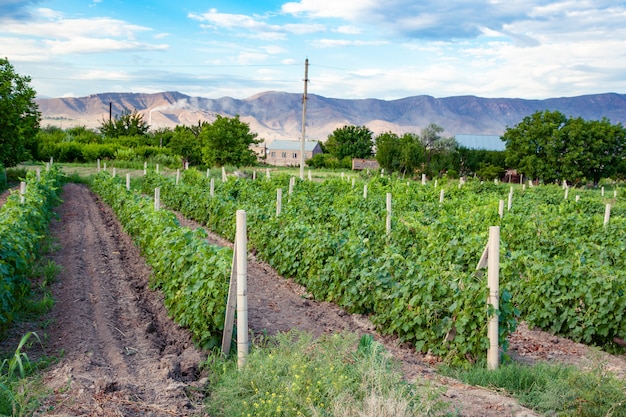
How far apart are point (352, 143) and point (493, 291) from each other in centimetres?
9466

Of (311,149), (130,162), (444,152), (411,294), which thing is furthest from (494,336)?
(311,149)

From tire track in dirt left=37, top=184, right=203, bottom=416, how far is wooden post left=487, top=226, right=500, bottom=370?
338 centimetres

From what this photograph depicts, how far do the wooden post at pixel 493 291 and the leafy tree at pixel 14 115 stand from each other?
30225 mm

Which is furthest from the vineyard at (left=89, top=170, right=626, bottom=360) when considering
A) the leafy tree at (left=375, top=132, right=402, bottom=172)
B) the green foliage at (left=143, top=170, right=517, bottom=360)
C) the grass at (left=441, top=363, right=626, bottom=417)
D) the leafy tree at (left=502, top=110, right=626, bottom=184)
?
the leafy tree at (left=502, top=110, right=626, bottom=184)

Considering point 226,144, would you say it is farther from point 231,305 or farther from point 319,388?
point 319,388

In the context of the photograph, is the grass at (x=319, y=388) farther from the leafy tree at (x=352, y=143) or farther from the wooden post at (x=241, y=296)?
the leafy tree at (x=352, y=143)

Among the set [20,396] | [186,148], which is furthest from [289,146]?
[20,396]

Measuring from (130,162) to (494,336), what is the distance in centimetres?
4958

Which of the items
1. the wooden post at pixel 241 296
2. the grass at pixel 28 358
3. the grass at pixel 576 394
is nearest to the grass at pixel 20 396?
the grass at pixel 28 358

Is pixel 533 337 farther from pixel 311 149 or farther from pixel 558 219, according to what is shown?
pixel 311 149

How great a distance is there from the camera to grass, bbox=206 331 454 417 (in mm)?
4602

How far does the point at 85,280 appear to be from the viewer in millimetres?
10586

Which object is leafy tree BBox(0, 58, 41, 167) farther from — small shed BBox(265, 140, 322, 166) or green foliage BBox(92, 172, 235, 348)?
small shed BBox(265, 140, 322, 166)

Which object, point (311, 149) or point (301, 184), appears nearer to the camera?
point (301, 184)
